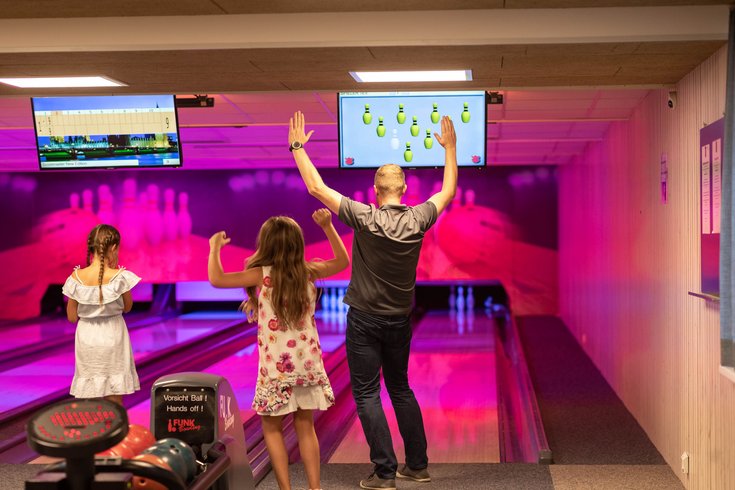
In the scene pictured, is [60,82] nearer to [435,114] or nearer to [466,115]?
[435,114]

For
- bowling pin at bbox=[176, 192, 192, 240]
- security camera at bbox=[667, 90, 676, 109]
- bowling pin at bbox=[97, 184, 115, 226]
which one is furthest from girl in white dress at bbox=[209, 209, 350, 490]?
bowling pin at bbox=[97, 184, 115, 226]

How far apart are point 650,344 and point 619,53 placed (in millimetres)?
2185

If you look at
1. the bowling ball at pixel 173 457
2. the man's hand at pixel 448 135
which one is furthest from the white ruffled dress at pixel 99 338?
the bowling ball at pixel 173 457

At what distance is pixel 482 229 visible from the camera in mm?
12289

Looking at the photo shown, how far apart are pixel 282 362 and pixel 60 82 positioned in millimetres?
2147

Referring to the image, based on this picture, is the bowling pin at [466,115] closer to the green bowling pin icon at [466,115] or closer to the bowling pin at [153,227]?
the green bowling pin icon at [466,115]

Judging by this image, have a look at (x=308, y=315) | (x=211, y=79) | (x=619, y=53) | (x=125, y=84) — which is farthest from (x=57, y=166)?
(x=619, y=53)

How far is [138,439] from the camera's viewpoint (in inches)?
99.1

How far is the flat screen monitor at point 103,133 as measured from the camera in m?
5.02

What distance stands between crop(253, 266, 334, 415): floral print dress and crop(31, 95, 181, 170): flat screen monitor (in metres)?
1.93

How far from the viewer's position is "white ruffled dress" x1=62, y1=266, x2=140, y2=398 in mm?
4152

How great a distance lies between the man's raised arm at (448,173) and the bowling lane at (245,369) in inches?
114

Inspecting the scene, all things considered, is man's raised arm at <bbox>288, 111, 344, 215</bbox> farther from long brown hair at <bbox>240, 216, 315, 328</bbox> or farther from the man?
long brown hair at <bbox>240, 216, 315, 328</bbox>

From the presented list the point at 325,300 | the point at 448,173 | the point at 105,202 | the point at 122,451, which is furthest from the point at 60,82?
the point at 325,300
